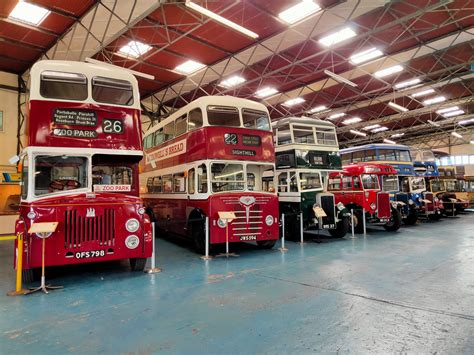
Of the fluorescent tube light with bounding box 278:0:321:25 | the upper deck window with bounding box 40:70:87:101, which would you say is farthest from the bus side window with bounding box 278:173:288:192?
the upper deck window with bounding box 40:70:87:101

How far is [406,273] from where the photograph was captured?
17.7 feet

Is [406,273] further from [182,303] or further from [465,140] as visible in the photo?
[465,140]

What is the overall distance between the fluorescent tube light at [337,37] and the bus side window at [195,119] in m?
5.73

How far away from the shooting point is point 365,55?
1170cm

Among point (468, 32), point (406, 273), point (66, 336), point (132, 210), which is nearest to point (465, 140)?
point (468, 32)

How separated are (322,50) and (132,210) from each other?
901 cm

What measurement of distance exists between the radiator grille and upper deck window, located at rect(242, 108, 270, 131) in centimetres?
391

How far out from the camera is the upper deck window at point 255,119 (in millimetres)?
7566

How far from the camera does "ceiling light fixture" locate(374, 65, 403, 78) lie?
12.9 metres

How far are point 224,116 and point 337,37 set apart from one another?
586cm

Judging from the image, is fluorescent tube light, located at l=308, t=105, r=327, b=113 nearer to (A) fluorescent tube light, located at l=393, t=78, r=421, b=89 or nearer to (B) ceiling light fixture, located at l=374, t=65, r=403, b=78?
(A) fluorescent tube light, located at l=393, t=78, r=421, b=89

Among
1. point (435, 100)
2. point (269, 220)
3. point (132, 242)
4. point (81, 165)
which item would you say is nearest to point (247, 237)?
point (269, 220)

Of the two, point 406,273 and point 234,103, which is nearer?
point 406,273

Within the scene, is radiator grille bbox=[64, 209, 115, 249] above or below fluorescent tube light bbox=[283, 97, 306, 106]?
below
